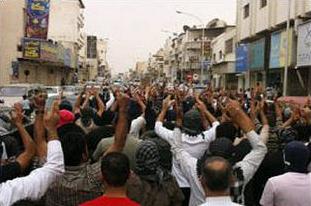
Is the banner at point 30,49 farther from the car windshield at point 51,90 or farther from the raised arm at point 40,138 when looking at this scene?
the raised arm at point 40,138

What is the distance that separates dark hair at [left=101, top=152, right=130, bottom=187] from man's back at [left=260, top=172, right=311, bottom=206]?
5.51 ft

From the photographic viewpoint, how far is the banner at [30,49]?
53.6 m

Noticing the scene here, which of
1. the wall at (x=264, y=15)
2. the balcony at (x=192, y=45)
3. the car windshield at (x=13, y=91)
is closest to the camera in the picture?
the car windshield at (x=13, y=91)

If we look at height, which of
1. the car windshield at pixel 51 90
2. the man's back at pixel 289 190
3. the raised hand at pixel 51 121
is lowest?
the car windshield at pixel 51 90

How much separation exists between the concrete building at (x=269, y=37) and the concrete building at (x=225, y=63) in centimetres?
584

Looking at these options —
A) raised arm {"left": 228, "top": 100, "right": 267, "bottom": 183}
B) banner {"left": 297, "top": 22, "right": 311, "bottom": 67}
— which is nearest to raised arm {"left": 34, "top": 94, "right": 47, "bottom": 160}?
raised arm {"left": 228, "top": 100, "right": 267, "bottom": 183}

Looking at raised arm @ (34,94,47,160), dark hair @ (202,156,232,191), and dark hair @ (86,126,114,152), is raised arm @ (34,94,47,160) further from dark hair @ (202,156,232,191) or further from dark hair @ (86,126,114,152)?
dark hair @ (86,126,114,152)

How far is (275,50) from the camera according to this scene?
4378cm

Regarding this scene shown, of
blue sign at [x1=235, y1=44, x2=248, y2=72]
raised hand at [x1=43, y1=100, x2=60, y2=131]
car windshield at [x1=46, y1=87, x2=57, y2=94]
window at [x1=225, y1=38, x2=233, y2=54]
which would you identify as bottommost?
car windshield at [x1=46, y1=87, x2=57, y2=94]

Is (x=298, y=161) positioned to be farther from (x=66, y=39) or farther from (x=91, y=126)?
(x=66, y=39)

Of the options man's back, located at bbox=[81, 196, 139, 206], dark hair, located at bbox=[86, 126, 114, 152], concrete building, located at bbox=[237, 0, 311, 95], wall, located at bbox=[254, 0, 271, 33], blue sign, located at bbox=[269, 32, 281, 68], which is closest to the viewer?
man's back, located at bbox=[81, 196, 139, 206]

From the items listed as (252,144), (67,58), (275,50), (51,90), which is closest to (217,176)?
(252,144)

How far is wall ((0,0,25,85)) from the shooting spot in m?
53.0

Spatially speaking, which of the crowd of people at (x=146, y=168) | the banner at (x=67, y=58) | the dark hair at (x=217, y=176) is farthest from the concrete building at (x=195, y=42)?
the dark hair at (x=217, y=176)
